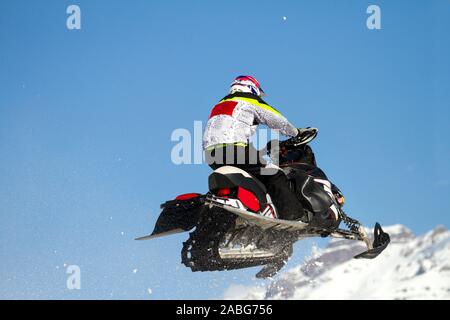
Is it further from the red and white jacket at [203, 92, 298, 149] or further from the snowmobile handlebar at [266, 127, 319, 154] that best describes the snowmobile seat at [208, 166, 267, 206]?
the snowmobile handlebar at [266, 127, 319, 154]

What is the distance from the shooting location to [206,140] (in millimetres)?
10891

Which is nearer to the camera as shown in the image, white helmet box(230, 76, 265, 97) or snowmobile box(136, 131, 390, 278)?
snowmobile box(136, 131, 390, 278)

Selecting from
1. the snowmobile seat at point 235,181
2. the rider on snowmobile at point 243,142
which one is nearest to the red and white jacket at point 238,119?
the rider on snowmobile at point 243,142

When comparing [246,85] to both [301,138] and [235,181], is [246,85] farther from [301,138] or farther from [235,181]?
[235,181]

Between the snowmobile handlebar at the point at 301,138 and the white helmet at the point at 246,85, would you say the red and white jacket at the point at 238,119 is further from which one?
the snowmobile handlebar at the point at 301,138

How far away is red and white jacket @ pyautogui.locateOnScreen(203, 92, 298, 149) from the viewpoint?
10.7 m

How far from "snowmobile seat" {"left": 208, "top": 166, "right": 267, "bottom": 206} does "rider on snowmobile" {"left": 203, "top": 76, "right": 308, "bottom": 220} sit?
0.27 metres

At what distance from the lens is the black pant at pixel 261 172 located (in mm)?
10719

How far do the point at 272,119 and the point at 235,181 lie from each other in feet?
4.57

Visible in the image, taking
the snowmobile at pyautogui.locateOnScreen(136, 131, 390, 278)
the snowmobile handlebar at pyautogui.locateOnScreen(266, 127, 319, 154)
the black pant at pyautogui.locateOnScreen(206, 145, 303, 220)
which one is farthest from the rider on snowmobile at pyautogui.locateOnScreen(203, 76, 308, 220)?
the snowmobile handlebar at pyautogui.locateOnScreen(266, 127, 319, 154)

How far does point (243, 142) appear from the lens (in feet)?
35.3

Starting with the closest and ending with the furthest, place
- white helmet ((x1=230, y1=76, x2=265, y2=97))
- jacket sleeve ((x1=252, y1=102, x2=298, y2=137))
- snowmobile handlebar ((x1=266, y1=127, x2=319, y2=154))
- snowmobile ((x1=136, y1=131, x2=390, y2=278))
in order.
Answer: snowmobile ((x1=136, y1=131, x2=390, y2=278)) < jacket sleeve ((x1=252, y1=102, x2=298, y2=137)) < white helmet ((x1=230, y1=76, x2=265, y2=97)) < snowmobile handlebar ((x1=266, y1=127, x2=319, y2=154))
